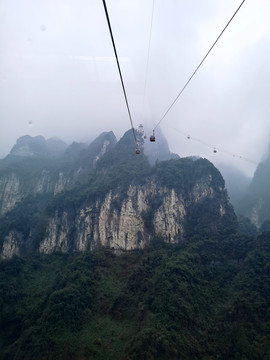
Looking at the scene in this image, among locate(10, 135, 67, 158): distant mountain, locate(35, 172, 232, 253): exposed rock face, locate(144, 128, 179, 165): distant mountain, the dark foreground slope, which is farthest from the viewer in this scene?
locate(10, 135, 67, 158): distant mountain

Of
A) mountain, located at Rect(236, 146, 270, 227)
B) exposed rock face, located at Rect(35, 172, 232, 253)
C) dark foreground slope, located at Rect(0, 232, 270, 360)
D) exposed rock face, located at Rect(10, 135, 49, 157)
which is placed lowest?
dark foreground slope, located at Rect(0, 232, 270, 360)

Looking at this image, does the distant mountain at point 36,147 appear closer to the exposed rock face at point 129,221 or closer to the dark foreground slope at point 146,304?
the exposed rock face at point 129,221

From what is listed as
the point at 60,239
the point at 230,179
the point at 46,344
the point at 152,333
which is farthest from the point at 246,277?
the point at 230,179

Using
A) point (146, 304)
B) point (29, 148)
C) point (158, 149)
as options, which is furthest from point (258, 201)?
point (29, 148)

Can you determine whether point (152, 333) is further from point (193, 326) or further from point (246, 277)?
point (246, 277)

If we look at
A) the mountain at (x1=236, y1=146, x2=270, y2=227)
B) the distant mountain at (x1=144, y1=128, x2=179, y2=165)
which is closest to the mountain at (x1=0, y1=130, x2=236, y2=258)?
the distant mountain at (x1=144, y1=128, x2=179, y2=165)

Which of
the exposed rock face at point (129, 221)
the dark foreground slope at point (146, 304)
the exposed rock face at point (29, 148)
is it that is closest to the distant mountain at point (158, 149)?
the exposed rock face at point (129, 221)

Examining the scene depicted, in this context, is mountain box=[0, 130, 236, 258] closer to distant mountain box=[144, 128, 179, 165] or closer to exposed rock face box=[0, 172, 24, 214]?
exposed rock face box=[0, 172, 24, 214]
